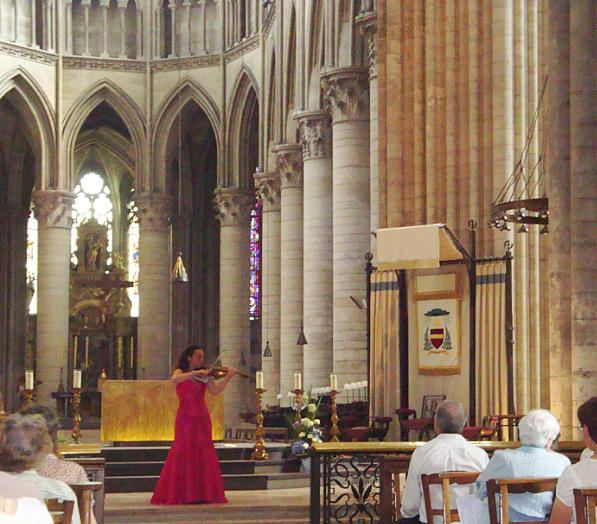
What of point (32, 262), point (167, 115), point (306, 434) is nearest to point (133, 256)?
point (32, 262)

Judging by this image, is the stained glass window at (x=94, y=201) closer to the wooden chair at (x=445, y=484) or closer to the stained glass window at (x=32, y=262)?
the stained glass window at (x=32, y=262)

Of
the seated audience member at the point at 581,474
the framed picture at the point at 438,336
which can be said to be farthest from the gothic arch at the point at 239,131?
the seated audience member at the point at 581,474

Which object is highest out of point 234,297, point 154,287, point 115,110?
point 115,110

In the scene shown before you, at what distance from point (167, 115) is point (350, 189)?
1396 cm

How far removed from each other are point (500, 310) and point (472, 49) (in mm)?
3422

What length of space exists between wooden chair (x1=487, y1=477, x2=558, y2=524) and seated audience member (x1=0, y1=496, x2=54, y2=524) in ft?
9.72

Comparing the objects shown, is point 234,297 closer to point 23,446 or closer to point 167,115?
point 167,115

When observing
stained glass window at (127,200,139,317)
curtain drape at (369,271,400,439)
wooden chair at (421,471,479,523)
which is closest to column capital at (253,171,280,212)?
stained glass window at (127,200,139,317)

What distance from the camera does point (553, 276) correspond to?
10570 millimetres

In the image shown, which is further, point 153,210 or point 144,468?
point 153,210

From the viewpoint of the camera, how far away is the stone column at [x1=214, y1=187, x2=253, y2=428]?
32094mm

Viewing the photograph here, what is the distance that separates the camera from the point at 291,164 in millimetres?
27250

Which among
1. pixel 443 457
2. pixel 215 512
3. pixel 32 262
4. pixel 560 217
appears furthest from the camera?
pixel 32 262

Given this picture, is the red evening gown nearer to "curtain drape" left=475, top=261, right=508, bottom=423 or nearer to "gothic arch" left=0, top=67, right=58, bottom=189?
"curtain drape" left=475, top=261, right=508, bottom=423
